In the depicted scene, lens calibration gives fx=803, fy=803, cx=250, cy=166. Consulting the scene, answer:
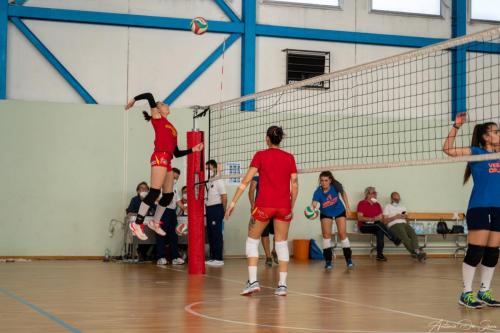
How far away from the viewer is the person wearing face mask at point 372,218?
18906 mm

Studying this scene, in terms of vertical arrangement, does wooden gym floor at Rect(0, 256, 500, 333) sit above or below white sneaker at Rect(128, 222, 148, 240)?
below

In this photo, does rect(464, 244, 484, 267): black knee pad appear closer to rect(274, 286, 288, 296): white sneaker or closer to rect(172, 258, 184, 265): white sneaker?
rect(274, 286, 288, 296): white sneaker

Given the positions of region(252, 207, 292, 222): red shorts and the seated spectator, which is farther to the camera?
the seated spectator

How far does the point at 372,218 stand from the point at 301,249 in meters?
1.84

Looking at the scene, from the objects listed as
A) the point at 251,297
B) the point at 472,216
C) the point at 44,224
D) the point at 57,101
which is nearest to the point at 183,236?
the point at 44,224

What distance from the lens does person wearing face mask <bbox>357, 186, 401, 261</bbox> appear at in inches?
744

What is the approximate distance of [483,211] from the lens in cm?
793

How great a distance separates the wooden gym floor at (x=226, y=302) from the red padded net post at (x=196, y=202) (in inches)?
17.4

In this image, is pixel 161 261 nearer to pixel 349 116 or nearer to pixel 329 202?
pixel 329 202

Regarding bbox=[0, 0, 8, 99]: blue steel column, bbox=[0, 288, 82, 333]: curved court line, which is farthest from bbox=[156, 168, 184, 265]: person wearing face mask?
bbox=[0, 288, 82, 333]: curved court line

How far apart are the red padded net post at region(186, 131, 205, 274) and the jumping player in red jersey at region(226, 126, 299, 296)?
12.5 feet

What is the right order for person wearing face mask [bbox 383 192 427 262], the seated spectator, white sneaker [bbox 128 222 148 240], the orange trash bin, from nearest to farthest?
white sneaker [bbox 128 222 148 240] → the seated spectator → the orange trash bin → person wearing face mask [bbox 383 192 427 262]

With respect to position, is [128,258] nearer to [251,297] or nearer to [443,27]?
[251,297]

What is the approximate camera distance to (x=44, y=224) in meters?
17.2
